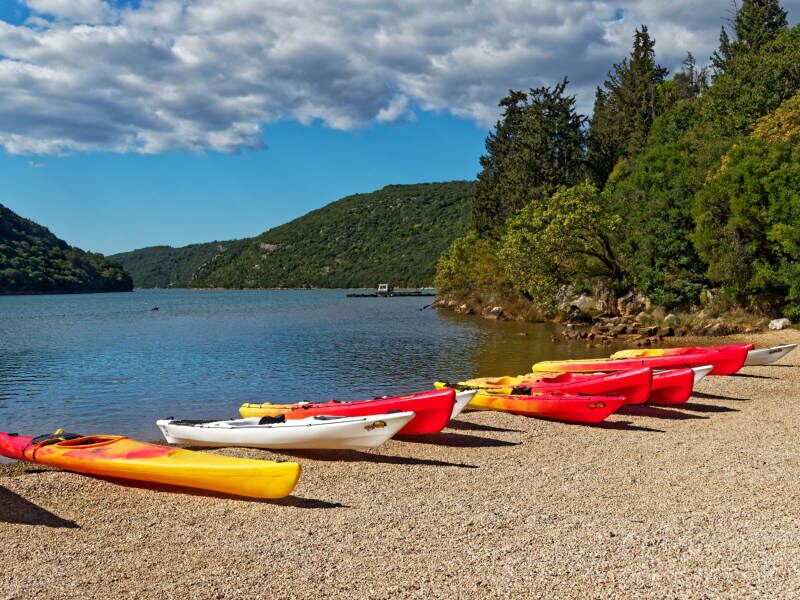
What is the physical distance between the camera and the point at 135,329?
56.2 meters

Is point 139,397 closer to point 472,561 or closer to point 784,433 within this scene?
point 472,561

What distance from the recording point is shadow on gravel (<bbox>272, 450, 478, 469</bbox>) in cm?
1238

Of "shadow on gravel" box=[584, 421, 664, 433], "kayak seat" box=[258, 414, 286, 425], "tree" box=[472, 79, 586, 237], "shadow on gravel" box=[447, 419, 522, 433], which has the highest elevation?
"tree" box=[472, 79, 586, 237]

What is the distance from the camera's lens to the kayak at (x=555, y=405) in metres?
15.0

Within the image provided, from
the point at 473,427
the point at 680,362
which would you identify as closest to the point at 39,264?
the point at 680,362

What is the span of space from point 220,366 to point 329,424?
19.3 m

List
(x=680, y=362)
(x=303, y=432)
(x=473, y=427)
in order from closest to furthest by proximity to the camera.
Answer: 1. (x=303, y=432)
2. (x=473, y=427)
3. (x=680, y=362)

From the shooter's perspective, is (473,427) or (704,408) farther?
(704,408)

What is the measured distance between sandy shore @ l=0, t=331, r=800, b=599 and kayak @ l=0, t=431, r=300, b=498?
0.26 meters

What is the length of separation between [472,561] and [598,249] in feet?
146

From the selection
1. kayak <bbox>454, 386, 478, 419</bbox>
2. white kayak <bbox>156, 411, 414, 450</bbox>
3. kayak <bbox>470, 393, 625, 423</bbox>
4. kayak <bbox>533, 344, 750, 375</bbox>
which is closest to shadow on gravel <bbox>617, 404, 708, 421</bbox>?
kayak <bbox>470, 393, 625, 423</bbox>

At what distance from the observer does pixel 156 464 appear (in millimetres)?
10594

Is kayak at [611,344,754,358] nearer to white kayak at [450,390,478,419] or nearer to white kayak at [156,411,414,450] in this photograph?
white kayak at [450,390,478,419]

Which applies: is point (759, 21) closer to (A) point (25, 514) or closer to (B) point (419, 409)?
(B) point (419, 409)
